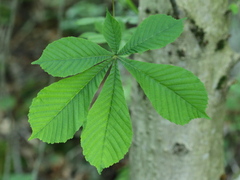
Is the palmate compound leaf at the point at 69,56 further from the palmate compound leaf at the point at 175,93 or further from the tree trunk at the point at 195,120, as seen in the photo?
the tree trunk at the point at 195,120

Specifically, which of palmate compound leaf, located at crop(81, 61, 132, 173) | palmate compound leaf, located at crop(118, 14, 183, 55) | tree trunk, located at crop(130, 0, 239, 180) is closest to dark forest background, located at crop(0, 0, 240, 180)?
tree trunk, located at crop(130, 0, 239, 180)

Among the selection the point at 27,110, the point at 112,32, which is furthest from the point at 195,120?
the point at 27,110

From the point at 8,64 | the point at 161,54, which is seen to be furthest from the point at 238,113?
the point at 8,64

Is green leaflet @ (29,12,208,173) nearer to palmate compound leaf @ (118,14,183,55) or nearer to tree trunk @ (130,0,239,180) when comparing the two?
palmate compound leaf @ (118,14,183,55)

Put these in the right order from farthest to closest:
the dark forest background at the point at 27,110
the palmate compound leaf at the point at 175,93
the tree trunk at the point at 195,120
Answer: the dark forest background at the point at 27,110, the tree trunk at the point at 195,120, the palmate compound leaf at the point at 175,93

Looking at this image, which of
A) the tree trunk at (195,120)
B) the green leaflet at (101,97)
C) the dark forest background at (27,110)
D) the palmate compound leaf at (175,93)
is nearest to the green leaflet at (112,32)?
the green leaflet at (101,97)

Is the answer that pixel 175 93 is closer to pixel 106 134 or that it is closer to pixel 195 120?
pixel 106 134
